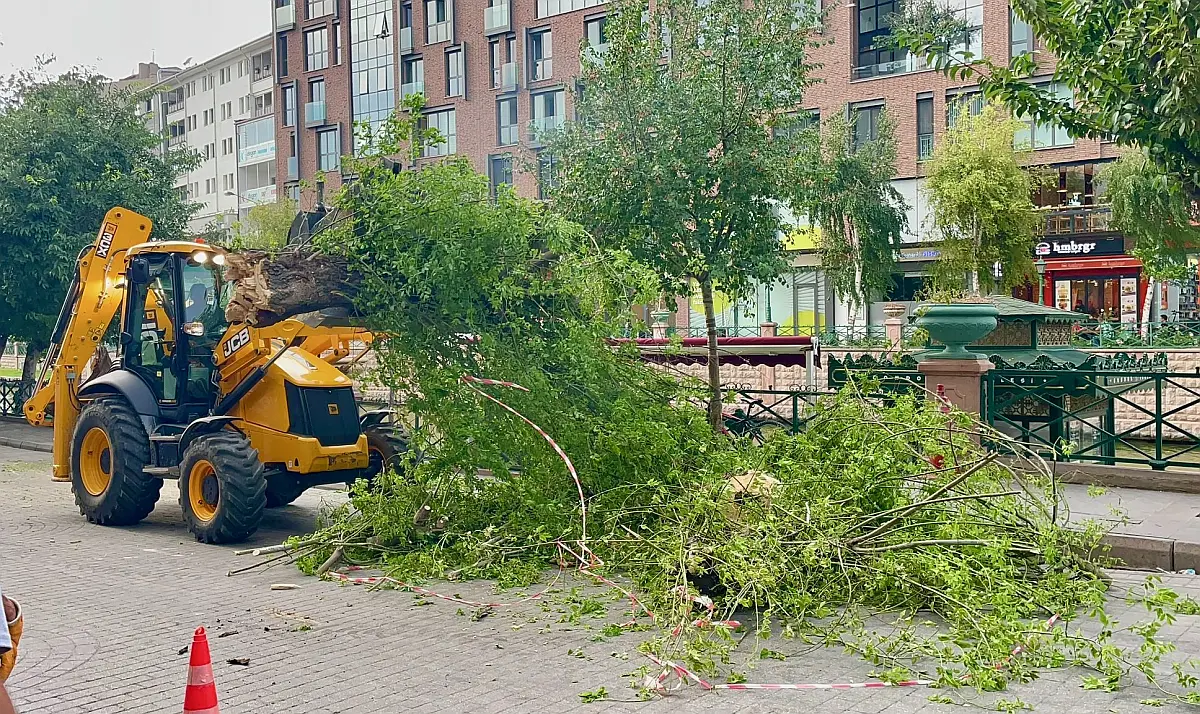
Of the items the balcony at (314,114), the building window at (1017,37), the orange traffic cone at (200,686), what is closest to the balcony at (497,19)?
the balcony at (314,114)

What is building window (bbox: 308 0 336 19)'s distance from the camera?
60750 mm

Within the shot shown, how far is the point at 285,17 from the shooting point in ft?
205

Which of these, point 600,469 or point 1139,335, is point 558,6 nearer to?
point 1139,335

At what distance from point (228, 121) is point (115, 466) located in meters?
75.2

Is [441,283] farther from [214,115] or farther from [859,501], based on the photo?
[214,115]

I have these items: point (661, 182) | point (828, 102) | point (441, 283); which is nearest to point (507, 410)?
point (441, 283)

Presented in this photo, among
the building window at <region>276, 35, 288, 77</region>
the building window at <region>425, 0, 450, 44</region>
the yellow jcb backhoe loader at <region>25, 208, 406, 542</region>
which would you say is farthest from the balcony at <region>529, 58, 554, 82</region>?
the yellow jcb backhoe loader at <region>25, 208, 406, 542</region>

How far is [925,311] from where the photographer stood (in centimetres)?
1375

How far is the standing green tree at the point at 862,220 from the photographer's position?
3457 centimetres

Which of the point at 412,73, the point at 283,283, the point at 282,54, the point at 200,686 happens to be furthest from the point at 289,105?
the point at 200,686

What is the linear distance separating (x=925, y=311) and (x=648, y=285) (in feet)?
19.5

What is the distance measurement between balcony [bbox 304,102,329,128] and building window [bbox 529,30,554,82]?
621 inches

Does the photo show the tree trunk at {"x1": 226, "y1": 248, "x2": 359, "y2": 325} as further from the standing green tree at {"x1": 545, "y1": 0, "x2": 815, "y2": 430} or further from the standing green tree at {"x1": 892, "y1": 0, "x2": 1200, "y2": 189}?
the standing green tree at {"x1": 892, "y1": 0, "x2": 1200, "y2": 189}

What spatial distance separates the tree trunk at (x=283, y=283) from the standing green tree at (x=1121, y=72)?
5.61 meters
